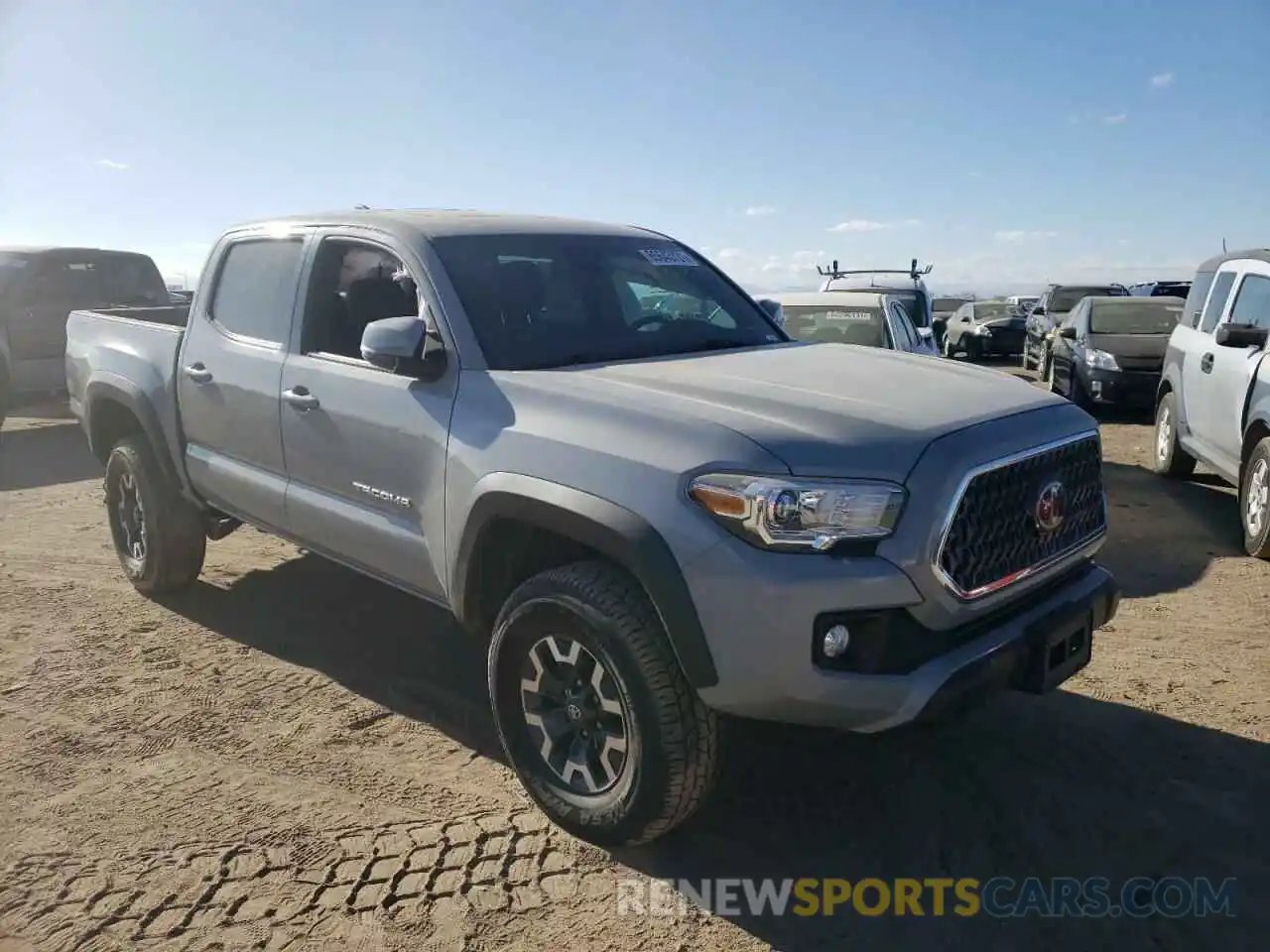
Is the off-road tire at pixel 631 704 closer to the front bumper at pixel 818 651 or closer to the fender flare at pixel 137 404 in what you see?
the front bumper at pixel 818 651

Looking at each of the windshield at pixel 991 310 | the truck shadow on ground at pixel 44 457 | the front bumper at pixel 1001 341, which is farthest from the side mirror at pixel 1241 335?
the windshield at pixel 991 310

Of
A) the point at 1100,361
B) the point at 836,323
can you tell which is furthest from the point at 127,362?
the point at 1100,361

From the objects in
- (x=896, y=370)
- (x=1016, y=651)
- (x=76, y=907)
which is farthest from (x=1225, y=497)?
(x=76, y=907)

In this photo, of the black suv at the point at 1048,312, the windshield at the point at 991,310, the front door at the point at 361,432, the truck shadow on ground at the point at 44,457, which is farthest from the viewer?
the windshield at the point at 991,310

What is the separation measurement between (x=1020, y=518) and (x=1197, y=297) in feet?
20.4

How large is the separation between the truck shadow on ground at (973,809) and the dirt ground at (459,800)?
0.01 m

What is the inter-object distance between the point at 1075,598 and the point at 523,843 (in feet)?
6.23

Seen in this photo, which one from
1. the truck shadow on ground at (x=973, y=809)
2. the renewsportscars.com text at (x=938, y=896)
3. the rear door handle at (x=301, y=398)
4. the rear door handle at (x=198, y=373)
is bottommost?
the renewsportscars.com text at (x=938, y=896)

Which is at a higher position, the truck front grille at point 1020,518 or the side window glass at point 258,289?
the side window glass at point 258,289

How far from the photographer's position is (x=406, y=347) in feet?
10.8

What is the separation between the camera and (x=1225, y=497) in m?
7.99

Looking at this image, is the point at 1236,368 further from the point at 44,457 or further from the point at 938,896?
the point at 44,457

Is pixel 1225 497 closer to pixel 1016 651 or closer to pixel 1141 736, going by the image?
pixel 1141 736

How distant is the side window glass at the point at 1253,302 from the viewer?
22.1ft
